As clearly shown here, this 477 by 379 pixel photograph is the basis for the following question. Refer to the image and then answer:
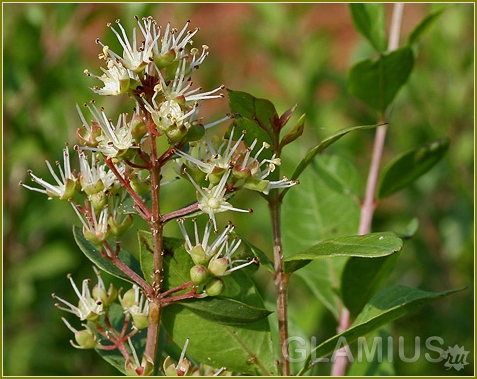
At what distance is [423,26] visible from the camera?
185cm

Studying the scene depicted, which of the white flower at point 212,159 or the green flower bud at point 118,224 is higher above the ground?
the white flower at point 212,159

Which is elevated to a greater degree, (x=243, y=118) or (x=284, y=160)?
(x=243, y=118)

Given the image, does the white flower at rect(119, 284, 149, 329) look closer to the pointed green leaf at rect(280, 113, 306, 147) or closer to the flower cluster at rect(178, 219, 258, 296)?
the flower cluster at rect(178, 219, 258, 296)

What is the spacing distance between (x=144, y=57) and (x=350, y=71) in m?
0.75

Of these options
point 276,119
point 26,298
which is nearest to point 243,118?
point 276,119

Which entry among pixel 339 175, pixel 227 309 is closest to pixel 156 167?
pixel 227 309

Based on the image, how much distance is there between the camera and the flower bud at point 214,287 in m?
1.22

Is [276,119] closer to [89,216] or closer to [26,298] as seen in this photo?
[89,216]

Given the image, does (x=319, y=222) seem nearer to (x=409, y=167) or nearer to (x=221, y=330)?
(x=409, y=167)

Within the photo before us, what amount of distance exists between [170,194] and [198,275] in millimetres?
1964

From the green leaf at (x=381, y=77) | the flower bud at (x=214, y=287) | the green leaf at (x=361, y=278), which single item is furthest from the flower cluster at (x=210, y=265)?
the green leaf at (x=381, y=77)

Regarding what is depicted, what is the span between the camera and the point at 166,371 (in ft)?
4.15

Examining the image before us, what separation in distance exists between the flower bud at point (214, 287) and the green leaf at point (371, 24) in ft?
3.20

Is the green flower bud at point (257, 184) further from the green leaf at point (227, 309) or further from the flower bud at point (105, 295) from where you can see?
the flower bud at point (105, 295)
